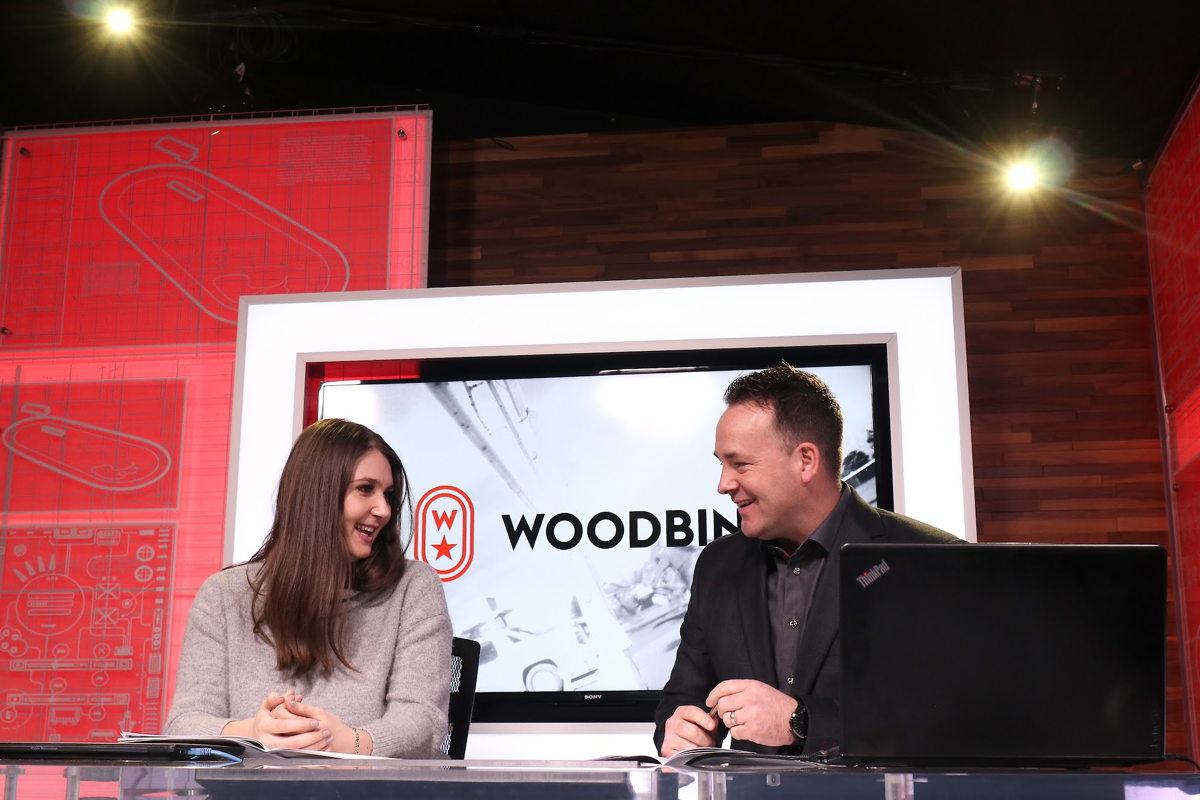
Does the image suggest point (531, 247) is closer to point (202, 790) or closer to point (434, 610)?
point (434, 610)

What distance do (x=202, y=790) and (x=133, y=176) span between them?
3.54 metres

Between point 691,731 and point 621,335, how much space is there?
199cm

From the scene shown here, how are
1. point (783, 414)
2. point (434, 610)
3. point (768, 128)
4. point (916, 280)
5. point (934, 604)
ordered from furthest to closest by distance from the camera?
point (768, 128) → point (916, 280) → point (783, 414) → point (434, 610) → point (934, 604)

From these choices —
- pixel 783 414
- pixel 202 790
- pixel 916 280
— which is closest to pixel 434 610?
pixel 783 414

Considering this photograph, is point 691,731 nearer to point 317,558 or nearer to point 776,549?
point 776,549

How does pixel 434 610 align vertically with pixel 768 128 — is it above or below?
below

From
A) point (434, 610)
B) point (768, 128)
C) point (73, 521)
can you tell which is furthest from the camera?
point (768, 128)

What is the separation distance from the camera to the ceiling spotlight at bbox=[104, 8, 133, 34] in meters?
3.93

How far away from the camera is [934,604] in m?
1.21

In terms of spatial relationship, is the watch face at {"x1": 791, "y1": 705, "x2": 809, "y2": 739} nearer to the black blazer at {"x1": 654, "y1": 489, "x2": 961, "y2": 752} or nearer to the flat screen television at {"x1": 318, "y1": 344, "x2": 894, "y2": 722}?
the black blazer at {"x1": 654, "y1": 489, "x2": 961, "y2": 752}

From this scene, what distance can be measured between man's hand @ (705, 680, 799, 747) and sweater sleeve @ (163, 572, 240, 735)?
0.89 meters

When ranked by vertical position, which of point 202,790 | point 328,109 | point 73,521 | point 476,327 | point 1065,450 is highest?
point 328,109

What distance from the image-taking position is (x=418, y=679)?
7.06 feet

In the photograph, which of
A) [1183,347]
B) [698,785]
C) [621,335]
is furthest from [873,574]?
[1183,347]
